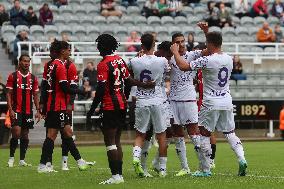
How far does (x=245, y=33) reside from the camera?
128ft

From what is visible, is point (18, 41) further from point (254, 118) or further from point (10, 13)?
point (254, 118)

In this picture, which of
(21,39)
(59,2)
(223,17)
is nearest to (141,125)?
(21,39)

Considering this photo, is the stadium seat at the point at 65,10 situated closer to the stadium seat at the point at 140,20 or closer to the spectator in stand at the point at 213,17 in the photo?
the stadium seat at the point at 140,20

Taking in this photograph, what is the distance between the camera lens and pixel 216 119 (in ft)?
53.2

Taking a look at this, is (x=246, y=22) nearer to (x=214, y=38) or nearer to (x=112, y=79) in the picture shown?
(x=214, y=38)

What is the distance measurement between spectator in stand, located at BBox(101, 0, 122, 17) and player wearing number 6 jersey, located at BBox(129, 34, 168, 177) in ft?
71.7

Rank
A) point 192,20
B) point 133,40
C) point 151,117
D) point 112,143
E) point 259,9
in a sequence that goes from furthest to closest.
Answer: point 259,9 < point 192,20 < point 133,40 < point 151,117 < point 112,143

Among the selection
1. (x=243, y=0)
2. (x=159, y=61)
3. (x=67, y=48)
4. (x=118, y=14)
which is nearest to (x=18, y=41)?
(x=118, y=14)

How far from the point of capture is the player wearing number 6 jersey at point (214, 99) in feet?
52.4

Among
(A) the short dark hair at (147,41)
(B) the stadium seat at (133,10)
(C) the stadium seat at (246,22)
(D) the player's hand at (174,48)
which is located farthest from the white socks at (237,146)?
(C) the stadium seat at (246,22)

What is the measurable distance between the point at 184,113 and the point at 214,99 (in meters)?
1.38

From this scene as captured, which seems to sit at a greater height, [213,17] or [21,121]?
[213,17]

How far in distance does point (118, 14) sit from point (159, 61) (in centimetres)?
2227

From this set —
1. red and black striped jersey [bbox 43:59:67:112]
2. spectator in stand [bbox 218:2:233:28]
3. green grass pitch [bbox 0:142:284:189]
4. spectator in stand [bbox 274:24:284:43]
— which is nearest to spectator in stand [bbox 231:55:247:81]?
spectator in stand [bbox 274:24:284:43]
